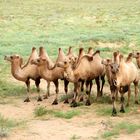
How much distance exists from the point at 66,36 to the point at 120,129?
1602 centimetres

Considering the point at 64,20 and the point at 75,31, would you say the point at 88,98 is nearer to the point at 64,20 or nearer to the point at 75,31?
the point at 75,31

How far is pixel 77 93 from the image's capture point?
11.9m

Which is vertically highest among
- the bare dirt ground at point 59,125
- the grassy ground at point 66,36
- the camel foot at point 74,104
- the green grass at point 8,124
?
the grassy ground at point 66,36

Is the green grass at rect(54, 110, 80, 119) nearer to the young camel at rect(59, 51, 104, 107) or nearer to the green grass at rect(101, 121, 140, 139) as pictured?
the young camel at rect(59, 51, 104, 107)

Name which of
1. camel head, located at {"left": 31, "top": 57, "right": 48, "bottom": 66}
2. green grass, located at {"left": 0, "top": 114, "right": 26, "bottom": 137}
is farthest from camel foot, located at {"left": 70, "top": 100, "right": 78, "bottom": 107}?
green grass, located at {"left": 0, "top": 114, "right": 26, "bottom": 137}

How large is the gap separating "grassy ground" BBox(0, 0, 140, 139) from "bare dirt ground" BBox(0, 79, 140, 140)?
165 millimetres

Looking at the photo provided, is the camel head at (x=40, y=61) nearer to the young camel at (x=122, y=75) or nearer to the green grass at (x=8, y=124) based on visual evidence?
the green grass at (x=8, y=124)

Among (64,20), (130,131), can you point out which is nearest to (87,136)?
(130,131)

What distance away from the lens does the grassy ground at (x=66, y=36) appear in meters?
11.5

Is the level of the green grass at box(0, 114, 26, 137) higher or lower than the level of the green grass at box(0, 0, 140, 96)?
lower

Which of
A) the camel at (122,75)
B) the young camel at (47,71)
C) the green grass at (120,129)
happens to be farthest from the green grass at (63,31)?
the green grass at (120,129)

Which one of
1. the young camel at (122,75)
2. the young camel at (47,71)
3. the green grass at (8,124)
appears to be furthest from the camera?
the young camel at (47,71)

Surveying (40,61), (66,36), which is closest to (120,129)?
(40,61)

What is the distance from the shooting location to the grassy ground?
1149 cm
